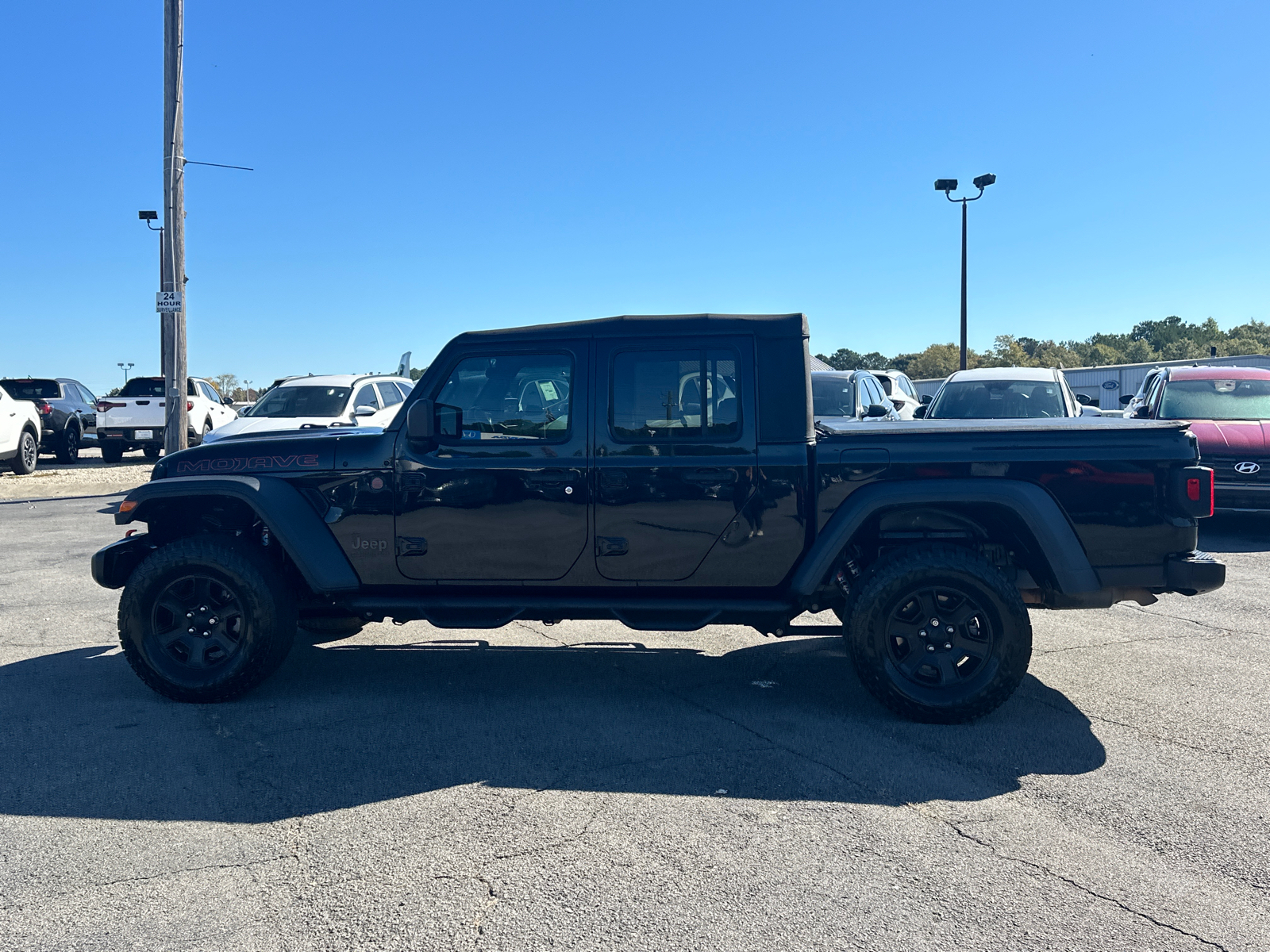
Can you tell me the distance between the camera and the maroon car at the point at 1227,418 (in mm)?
10047

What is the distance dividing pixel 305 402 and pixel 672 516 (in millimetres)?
10528

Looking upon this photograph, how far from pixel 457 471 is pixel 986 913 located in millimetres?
3113

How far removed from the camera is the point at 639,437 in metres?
4.97

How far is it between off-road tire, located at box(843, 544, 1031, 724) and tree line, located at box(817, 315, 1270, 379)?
84.3 meters

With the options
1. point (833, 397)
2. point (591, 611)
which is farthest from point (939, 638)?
point (833, 397)

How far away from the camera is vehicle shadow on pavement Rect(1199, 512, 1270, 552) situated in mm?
9891

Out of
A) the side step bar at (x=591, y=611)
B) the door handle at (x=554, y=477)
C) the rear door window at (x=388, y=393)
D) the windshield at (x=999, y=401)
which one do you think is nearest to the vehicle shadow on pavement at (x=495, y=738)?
the side step bar at (x=591, y=611)

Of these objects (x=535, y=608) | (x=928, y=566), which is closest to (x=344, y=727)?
(x=535, y=608)

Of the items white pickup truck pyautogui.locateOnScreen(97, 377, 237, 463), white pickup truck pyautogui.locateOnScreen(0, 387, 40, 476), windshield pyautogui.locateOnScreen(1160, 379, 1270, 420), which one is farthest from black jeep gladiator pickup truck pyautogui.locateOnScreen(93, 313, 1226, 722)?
white pickup truck pyautogui.locateOnScreen(97, 377, 237, 463)

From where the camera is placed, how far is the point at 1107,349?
102500 mm

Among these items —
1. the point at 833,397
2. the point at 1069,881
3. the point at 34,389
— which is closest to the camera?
the point at 1069,881

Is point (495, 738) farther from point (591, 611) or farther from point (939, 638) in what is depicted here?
point (939, 638)

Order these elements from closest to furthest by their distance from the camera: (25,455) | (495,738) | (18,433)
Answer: (495,738) < (18,433) < (25,455)

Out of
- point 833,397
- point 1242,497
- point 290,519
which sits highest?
point 833,397
